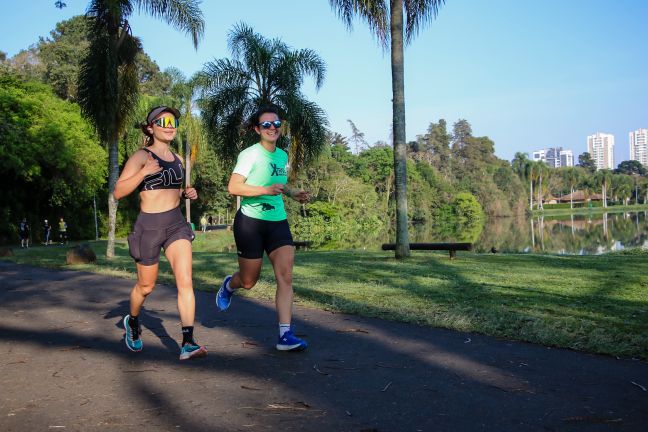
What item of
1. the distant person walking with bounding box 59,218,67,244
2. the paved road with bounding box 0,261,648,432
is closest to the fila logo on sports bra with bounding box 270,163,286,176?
the paved road with bounding box 0,261,648,432

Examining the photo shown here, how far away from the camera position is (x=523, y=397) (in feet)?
11.7

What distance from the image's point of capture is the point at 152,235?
478 cm

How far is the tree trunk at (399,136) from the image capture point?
571 inches

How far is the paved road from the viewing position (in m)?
3.21

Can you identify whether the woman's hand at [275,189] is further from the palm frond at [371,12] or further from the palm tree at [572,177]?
the palm tree at [572,177]

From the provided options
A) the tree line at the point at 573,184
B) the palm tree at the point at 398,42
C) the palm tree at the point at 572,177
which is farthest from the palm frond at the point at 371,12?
the palm tree at the point at 572,177

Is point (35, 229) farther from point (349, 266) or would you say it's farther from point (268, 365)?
point (268, 365)

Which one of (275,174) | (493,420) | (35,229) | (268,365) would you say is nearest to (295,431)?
(493,420)

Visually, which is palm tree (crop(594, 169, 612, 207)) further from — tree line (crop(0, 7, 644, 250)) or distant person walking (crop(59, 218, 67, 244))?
distant person walking (crop(59, 218, 67, 244))

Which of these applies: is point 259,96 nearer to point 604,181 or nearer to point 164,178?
point 164,178

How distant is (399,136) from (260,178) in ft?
32.5

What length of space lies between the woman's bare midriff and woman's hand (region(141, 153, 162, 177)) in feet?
0.65

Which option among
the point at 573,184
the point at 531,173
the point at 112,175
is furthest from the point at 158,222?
the point at 573,184

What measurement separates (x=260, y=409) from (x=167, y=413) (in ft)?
1.68
